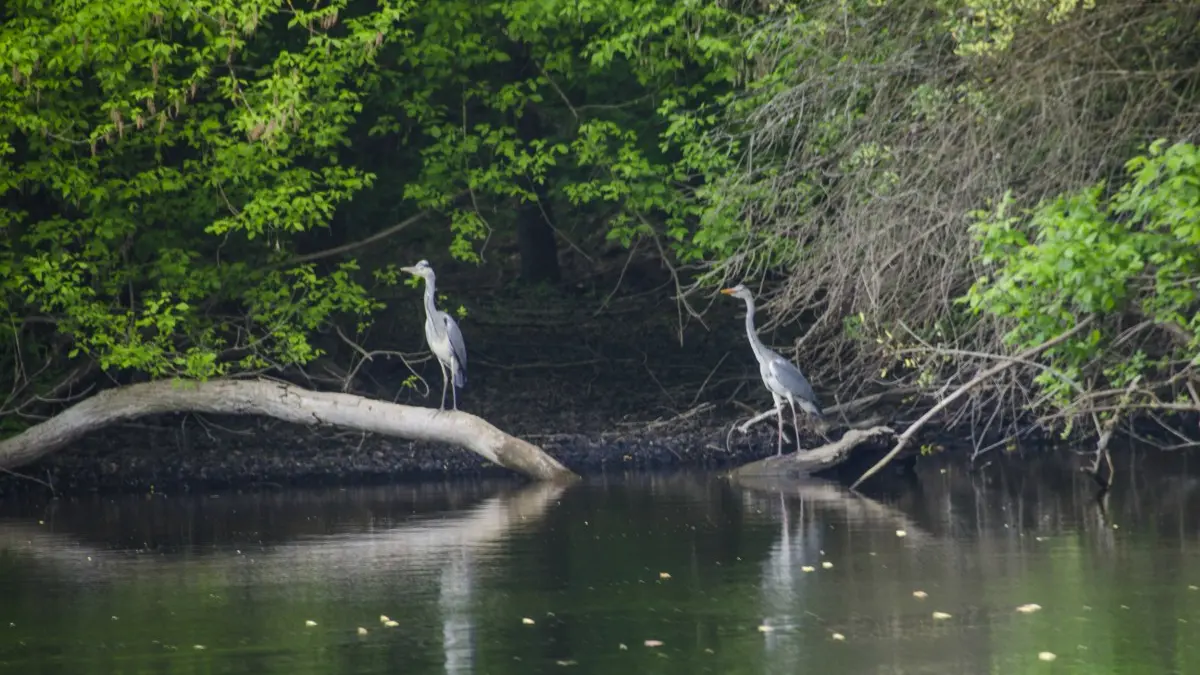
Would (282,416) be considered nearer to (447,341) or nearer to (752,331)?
(447,341)

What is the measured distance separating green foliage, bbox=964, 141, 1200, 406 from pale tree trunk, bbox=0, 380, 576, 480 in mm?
6276

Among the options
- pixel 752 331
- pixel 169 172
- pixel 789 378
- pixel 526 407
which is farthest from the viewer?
pixel 526 407

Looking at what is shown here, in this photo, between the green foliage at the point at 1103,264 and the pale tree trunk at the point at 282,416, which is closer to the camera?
the green foliage at the point at 1103,264

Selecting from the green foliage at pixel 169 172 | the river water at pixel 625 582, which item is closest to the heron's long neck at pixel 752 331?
the river water at pixel 625 582

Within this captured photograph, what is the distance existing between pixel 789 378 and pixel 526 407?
4.90 meters

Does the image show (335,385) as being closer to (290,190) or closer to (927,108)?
(290,190)

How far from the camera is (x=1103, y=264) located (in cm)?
1298

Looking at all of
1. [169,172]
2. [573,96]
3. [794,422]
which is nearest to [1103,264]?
[794,422]

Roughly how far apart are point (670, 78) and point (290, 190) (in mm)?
5531

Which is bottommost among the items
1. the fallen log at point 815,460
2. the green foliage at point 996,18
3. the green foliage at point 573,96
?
the fallen log at point 815,460

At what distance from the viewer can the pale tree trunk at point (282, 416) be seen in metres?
19.5

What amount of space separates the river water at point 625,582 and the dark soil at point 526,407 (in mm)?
2634

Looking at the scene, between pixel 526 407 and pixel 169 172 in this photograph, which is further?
pixel 526 407

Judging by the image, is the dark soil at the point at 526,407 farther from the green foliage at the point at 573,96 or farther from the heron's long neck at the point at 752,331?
the green foliage at the point at 573,96
